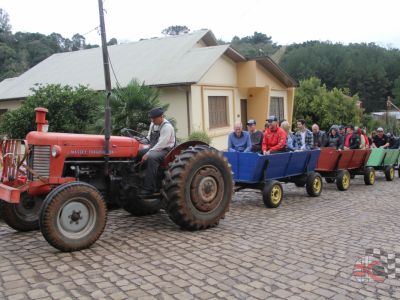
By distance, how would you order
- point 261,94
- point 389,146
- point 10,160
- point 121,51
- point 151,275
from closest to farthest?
point 151,275
point 10,160
point 389,146
point 261,94
point 121,51

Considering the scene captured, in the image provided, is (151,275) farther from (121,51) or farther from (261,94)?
(121,51)

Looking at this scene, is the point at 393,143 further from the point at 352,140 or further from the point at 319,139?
the point at 319,139

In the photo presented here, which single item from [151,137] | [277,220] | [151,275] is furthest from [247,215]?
[151,275]

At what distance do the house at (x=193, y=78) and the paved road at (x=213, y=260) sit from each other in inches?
409

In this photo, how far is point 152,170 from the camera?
259 inches

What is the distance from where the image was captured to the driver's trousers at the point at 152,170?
6.56 meters

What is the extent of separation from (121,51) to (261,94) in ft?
25.7

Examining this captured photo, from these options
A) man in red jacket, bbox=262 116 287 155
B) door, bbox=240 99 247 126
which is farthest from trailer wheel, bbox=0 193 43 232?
door, bbox=240 99 247 126

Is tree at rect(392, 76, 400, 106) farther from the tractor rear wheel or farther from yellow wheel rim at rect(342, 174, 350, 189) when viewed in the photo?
yellow wheel rim at rect(342, 174, 350, 189)

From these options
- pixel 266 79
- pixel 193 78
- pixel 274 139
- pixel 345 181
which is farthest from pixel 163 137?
pixel 266 79

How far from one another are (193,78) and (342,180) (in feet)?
25.1

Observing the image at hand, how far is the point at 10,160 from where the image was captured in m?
5.97

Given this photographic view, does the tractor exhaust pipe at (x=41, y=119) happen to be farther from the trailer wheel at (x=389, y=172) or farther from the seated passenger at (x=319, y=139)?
the trailer wheel at (x=389, y=172)

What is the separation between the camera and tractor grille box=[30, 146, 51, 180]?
223 inches
